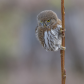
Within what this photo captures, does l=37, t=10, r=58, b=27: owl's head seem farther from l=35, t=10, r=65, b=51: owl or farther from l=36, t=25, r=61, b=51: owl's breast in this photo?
l=36, t=25, r=61, b=51: owl's breast

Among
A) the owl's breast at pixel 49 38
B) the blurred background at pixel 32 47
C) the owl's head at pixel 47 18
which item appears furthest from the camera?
the blurred background at pixel 32 47

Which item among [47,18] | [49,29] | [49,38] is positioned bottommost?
[49,38]

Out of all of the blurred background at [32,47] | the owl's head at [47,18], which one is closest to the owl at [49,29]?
the owl's head at [47,18]

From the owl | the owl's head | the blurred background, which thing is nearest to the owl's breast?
the owl

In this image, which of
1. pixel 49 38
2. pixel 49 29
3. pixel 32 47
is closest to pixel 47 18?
pixel 49 29

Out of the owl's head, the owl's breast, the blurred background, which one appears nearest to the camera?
the owl's head

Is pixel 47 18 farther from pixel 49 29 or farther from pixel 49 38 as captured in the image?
pixel 49 38

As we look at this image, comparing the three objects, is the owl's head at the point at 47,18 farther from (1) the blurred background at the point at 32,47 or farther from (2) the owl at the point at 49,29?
(1) the blurred background at the point at 32,47

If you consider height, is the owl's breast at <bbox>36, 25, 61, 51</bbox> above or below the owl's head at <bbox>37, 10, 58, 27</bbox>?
below
